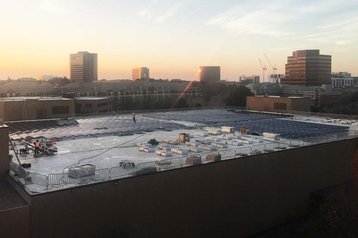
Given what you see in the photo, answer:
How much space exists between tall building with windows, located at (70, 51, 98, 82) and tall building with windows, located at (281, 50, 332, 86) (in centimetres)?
5662

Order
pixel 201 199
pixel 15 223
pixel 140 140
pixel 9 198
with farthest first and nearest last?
pixel 140 140 < pixel 201 199 < pixel 9 198 < pixel 15 223

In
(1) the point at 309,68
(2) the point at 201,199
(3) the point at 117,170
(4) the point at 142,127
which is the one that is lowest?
(2) the point at 201,199

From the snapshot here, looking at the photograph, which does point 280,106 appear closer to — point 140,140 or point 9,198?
point 140,140

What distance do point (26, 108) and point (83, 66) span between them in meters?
95.3

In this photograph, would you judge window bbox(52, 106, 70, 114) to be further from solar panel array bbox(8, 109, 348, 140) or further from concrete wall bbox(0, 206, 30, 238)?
Result: concrete wall bbox(0, 206, 30, 238)

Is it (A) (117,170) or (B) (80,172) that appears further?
(A) (117,170)

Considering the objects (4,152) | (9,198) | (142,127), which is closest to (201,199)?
(9,198)

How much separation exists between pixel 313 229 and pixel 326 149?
12.2ft

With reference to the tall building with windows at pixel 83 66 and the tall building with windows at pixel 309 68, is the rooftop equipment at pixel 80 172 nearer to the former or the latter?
the tall building with windows at pixel 309 68

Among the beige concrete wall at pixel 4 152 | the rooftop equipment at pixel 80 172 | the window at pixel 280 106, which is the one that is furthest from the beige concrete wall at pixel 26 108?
the window at pixel 280 106

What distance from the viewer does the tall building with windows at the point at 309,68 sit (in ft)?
329

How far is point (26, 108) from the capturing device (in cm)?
2134

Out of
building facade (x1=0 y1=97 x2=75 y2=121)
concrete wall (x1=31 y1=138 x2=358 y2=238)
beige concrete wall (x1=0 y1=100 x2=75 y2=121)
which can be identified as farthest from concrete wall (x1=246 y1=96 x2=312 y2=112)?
beige concrete wall (x1=0 y1=100 x2=75 y2=121)

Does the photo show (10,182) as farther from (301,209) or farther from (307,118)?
(307,118)
